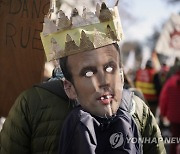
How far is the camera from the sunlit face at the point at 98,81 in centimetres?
208

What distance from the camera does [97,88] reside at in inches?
Answer: 81.8

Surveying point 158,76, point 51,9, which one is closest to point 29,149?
point 51,9

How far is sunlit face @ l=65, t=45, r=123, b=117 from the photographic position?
81.8 inches

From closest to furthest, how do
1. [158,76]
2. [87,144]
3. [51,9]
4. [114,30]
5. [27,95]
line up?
[87,144] → [114,30] → [27,95] → [51,9] → [158,76]

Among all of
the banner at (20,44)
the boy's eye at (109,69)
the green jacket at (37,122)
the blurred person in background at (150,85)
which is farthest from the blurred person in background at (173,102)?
the boy's eye at (109,69)

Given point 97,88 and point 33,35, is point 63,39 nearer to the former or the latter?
point 97,88

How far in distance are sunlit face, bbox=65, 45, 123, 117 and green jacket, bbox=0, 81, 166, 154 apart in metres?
0.22

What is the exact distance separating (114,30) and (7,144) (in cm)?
75

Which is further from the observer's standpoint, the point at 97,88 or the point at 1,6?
the point at 1,6

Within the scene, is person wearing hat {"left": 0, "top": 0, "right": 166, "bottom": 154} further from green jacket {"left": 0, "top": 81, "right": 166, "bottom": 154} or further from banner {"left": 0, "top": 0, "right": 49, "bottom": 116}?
banner {"left": 0, "top": 0, "right": 49, "bottom": 116}

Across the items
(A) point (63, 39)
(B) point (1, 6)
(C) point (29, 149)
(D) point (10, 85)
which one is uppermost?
(B) point (1, 6)

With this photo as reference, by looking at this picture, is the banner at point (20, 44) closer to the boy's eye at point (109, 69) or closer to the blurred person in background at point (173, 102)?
the boy's eye at point (109, 69)

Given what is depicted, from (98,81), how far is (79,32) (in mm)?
229

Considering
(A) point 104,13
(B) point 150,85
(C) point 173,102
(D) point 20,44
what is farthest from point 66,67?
(B) point 150,85
